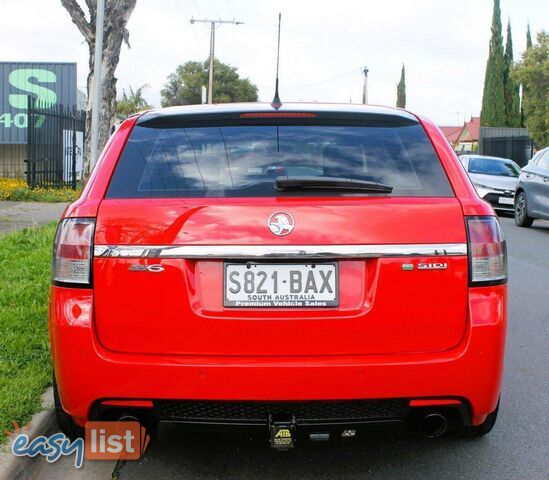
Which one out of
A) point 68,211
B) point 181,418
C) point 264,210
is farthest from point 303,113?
point 181,418

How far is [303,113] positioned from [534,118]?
37566 mm

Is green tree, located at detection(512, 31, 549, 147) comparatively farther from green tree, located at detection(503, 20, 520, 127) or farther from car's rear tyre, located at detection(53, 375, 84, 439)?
car's rear tyre, located at detection(53, 375, 84, 439)

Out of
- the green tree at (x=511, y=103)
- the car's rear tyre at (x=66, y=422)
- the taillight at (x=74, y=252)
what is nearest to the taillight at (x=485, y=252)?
the taillight at (x=74, y=252)

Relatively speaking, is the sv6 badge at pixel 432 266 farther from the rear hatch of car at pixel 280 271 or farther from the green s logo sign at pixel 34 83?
the green s logo sign at pixel 34 83

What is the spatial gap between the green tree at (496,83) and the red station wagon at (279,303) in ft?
195

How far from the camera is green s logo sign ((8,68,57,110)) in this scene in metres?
23.6

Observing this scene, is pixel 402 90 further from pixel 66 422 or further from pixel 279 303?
pixel 279 303

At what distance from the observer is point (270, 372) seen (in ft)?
9.46

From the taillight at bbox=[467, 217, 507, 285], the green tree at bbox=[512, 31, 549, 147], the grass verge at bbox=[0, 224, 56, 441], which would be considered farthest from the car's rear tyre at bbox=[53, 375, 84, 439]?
the green tree at bbox=[512, 31, 549, 147]

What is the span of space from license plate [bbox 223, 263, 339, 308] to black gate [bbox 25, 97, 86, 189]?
1452cm

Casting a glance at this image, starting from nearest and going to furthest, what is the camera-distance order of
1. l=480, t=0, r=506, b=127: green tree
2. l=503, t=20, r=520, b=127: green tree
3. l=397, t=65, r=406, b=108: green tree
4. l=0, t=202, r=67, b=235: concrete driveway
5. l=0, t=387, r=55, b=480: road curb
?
1. l=0, t=387, r=55, b=480: road curb
2. l=0, t=202, r=67, b=235: concrete driveway
3. l=480, t=0, r=506, b=127: green tree
4. l=503, t=20, r=520, b=127: green tree
5. l=397, t=65, r=406, b=108: green tree

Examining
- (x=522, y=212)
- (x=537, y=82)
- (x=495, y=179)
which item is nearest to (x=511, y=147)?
(x=537, y=82)

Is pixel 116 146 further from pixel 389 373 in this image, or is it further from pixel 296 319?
pixel 389 373

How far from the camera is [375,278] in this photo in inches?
115
